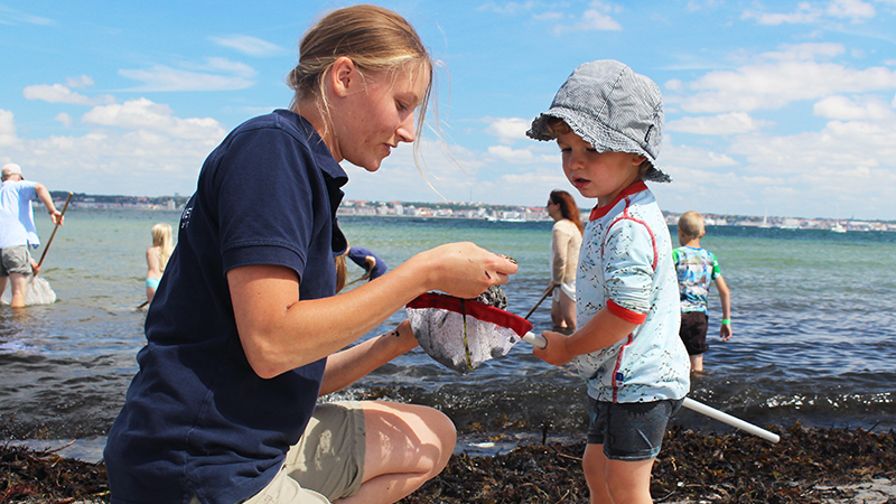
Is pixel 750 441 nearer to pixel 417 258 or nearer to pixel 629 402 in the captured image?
pixel 629 402

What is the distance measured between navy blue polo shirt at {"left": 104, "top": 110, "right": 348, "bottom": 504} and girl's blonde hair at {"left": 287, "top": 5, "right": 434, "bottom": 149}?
184 millimetres

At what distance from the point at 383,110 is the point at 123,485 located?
3.95 feet

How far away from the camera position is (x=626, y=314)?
6.89 feet

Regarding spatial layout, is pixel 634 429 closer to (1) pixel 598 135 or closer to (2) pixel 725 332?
(1) pixel 598 135

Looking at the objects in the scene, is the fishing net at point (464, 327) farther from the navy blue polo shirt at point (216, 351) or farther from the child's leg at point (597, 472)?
the child's leg at point (597, 472)

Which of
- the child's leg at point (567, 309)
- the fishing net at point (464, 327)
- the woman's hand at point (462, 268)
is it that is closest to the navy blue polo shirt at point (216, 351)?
the woman's hand at point (462, 268)

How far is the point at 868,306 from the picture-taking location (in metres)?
12.5

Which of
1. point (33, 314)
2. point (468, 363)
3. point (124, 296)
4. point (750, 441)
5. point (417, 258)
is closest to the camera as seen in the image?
point (417, 258)

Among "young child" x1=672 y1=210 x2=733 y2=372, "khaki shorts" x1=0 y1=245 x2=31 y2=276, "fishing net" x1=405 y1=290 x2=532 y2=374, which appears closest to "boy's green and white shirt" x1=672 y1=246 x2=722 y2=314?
"young child" x1=672 y1=210 x2=733 y2=372

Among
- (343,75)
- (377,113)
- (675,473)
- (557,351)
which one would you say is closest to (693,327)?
(675,473)

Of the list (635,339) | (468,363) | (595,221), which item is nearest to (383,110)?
(468,363)

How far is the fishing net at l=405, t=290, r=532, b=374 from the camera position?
2.02 m

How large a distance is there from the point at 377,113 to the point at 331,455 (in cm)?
114

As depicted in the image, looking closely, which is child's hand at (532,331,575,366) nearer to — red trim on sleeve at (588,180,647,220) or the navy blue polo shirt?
red trim on sleeve at (588,180,647,220)
